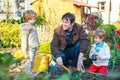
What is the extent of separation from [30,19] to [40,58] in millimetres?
652

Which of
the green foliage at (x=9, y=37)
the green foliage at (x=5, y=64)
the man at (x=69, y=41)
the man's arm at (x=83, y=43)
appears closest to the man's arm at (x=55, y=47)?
the man at (x=69, y=41)

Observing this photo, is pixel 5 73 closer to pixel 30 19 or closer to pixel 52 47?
pixel 52 47

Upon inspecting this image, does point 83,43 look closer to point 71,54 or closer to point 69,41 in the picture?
point 69,41

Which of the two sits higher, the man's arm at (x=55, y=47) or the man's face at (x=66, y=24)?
the man's face at (x=66, y=24)

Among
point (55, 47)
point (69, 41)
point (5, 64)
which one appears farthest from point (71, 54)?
→ point (5, 64)

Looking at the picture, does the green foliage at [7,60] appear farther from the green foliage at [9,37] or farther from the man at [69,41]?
the green foliage at [9,37]

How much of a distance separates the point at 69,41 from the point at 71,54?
243 mm

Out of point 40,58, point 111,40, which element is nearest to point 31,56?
point 40,58

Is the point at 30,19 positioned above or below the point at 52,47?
above

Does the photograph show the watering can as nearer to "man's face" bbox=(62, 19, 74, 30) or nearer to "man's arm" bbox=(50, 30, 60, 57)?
"man's arm" bbox=(50, 30, 60, 57)

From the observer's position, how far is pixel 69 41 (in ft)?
17.8

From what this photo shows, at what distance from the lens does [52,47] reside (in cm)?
528

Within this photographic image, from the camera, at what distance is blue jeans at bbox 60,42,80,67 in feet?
18.0

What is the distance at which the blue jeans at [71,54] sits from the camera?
5.50 meters
